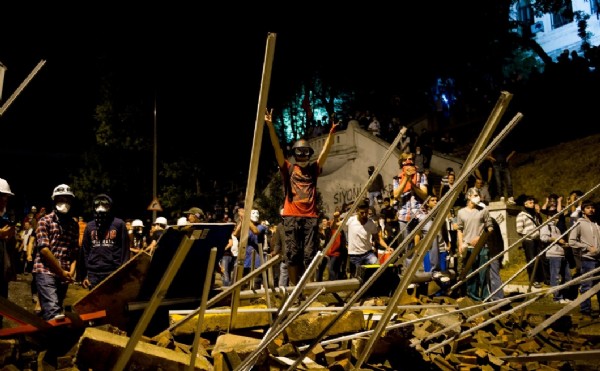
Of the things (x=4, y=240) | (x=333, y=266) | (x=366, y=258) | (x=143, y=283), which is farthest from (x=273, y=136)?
(x=333, y=266)

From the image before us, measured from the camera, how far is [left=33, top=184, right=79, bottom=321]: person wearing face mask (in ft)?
18.0

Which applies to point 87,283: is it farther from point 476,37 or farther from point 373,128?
point 476,37

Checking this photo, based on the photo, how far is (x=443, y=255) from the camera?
9.48 m

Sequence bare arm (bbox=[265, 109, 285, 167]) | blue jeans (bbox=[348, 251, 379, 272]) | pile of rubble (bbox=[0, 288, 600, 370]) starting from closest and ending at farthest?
pile of rubble (bbox=[0, 288, 600, 370]) → bare arm (bbox=[265, 109, 285, 167]) → blue jeans (bbox=[348, 251, 379, 272])

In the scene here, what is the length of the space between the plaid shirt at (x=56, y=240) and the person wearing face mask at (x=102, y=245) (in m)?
0.39

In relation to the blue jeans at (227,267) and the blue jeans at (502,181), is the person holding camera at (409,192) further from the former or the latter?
the blue jeans at (502,181)

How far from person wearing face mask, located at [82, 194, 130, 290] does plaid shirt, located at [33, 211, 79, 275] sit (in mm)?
394

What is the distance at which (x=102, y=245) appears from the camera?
21.0 feet

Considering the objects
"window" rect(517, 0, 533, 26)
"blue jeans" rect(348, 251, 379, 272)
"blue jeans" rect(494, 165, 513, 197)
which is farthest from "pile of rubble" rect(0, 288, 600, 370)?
"window" rect(517, 0, 533, 26)

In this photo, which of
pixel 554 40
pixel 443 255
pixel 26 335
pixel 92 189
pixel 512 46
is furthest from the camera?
pixel 554 40

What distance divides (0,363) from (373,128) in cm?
2238

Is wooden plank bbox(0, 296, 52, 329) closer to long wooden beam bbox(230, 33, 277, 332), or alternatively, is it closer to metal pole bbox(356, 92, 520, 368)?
long wooden beam bbox(230, 33, 277, 332)

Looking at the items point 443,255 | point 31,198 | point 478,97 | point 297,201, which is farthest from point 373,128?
point 31,198

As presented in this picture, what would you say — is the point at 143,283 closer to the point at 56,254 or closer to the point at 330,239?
the point at 56,254
